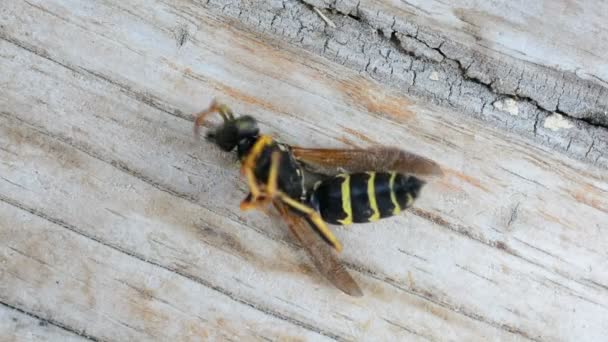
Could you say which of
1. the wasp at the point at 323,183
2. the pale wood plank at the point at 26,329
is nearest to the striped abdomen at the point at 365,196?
the wasp at the point at 323,183

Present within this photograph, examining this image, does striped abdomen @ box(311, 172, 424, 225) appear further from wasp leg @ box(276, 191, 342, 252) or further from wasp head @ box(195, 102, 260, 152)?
wasp head @ box(195, 102, 260, 152)

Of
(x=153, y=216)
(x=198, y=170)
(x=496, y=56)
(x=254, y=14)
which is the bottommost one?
(x=153, y=216)

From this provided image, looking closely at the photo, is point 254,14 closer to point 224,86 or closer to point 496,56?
point 224,86

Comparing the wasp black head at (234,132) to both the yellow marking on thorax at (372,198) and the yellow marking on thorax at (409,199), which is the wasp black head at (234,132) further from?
the yellow marking on thorax at (409,199)

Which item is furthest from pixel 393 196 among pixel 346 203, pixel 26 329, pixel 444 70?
pixel 26 329

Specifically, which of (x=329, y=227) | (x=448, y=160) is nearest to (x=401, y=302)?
(x=329, y=227)

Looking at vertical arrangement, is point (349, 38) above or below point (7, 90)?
above
